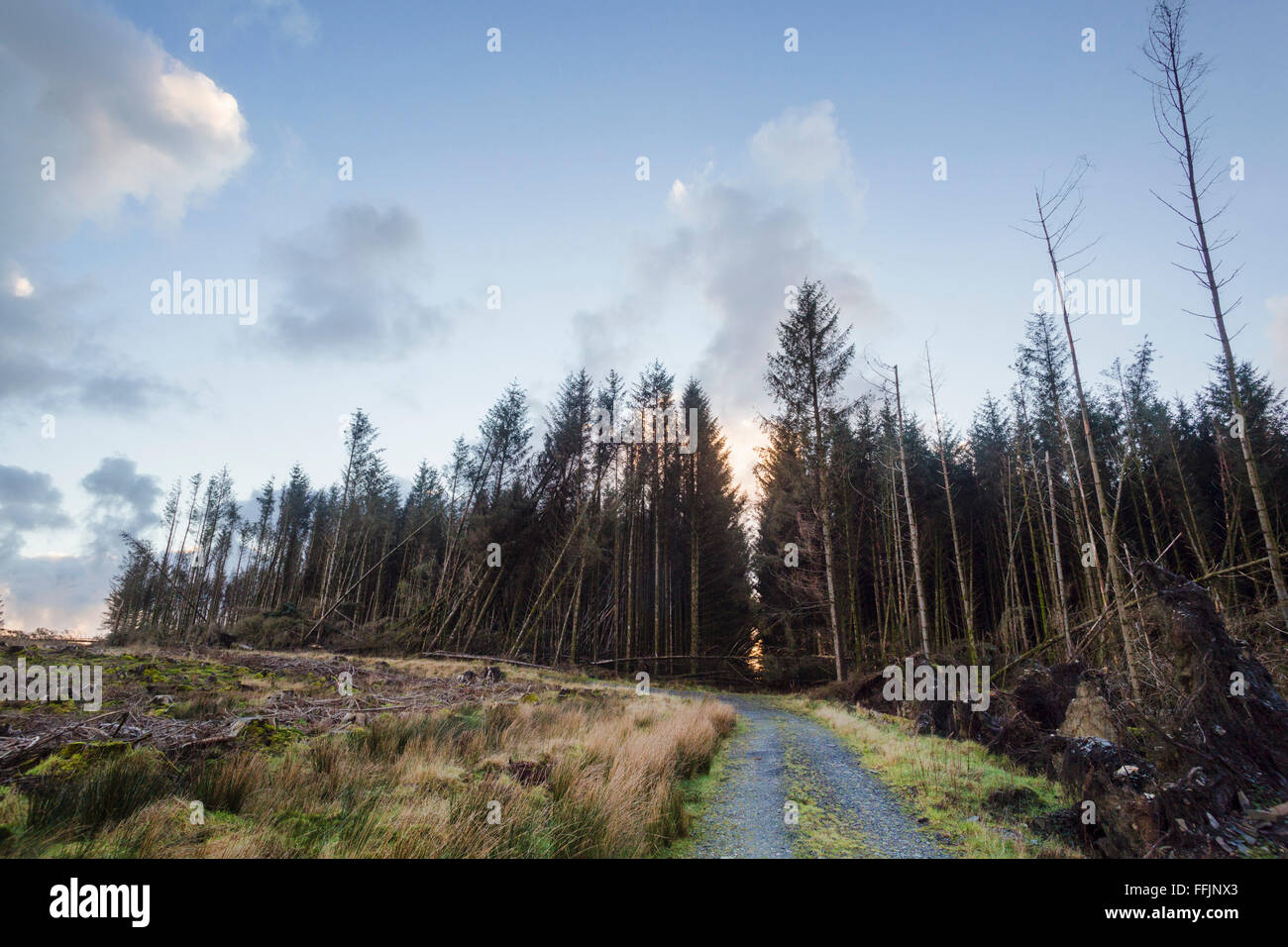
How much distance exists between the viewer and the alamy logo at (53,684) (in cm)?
741

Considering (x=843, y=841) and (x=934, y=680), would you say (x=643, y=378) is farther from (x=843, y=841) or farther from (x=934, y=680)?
(x=843, y=841)

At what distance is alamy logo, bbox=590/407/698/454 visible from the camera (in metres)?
26.7

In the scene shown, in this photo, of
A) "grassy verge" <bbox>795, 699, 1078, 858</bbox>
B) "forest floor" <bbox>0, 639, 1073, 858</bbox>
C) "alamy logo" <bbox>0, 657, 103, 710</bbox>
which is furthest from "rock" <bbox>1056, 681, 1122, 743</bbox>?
"alamy logo" <bbox>0, 657, 103, 710</bbox>

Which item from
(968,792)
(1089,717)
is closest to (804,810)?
(968,792)

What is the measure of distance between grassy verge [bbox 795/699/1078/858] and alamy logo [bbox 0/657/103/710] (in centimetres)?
1065

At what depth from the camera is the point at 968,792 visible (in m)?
5.71

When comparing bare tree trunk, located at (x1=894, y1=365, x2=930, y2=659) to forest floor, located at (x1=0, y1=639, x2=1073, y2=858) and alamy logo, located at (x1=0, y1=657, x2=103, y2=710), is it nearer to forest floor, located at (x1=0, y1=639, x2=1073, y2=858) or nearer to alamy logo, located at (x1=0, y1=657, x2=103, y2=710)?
forest floor, located at (x1=0, y1=639, x2=1073, y2=858)

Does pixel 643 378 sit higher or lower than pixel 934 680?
higher

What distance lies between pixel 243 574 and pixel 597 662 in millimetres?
48926

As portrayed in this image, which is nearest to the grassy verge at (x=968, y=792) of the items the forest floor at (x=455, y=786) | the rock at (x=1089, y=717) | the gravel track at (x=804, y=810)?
the forest floor at (x=455, y=786)

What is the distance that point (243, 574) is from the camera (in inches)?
2014
